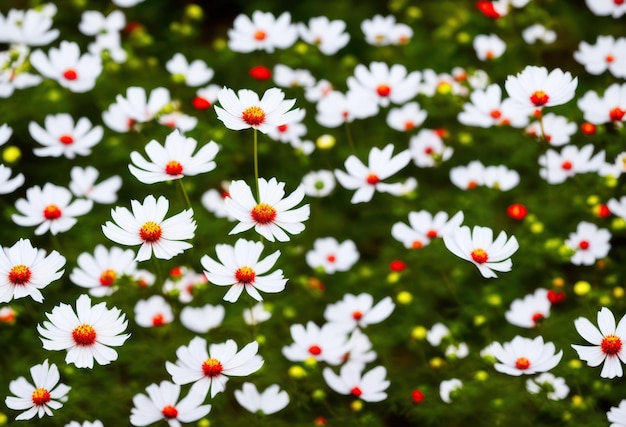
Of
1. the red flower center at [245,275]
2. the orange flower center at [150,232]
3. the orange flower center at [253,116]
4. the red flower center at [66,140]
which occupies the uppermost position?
the orange flower center at [253,116]

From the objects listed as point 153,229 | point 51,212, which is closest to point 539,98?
point 153,229

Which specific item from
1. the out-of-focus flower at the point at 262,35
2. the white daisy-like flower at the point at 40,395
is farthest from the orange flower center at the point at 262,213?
the out-of-focus flower at the point at 262,35

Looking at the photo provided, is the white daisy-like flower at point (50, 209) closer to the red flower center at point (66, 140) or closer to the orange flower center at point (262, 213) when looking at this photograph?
the red flower center at point (66, 140)

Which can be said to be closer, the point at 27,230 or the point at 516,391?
the point at 516,391

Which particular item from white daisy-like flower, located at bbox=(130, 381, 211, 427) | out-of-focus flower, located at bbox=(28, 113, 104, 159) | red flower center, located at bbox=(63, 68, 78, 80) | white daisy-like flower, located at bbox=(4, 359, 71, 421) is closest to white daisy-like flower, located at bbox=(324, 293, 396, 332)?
white daisy-like flower, located at bbox=(130, 381, 211, 427)

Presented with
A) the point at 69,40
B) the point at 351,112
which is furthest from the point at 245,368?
the point at 69,40

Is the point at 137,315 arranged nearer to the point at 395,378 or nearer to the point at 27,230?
the point at 27,230
